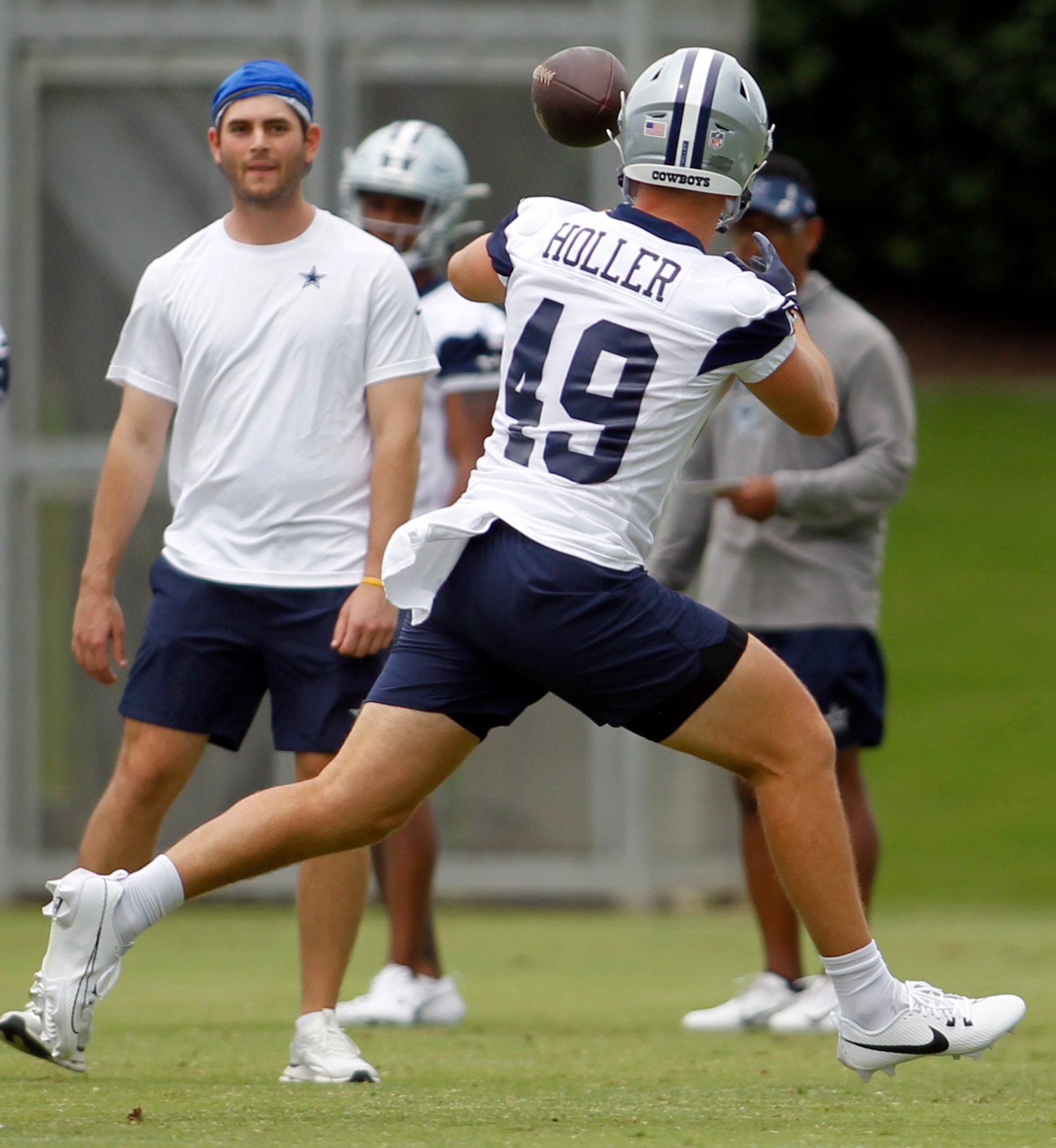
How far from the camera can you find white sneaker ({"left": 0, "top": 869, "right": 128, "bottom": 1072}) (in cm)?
378

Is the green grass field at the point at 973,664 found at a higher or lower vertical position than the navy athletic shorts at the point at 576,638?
lower

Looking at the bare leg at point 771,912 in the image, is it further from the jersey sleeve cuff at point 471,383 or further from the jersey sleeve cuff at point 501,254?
the jersey sleeve cuff at point 501,254

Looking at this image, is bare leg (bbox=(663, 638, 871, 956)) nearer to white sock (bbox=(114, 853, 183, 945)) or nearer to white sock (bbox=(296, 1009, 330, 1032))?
white sock (bbox=(114, 853, 183, 945))

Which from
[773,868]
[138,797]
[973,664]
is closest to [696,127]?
[138,797]

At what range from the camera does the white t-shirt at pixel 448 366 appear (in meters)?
5.64

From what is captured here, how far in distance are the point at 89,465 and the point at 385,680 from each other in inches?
190

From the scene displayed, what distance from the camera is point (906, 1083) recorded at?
4.42 metres

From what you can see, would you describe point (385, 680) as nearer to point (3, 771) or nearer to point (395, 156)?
point (395, 156)

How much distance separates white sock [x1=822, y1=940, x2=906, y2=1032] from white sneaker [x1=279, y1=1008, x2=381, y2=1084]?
3.34ft

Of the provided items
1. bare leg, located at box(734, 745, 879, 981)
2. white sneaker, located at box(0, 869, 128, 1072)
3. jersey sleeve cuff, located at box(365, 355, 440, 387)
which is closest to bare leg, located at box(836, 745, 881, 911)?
bare leg, located at box(734, 745, 879, 981)

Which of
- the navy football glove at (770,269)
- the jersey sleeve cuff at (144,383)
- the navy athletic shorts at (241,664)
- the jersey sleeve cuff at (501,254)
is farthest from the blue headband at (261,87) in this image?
the navy football glove at (770,269)

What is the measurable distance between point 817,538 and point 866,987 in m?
2.13

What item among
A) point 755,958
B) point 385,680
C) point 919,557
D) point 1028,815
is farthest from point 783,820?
point 919,557

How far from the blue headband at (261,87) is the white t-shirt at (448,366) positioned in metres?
1.13
